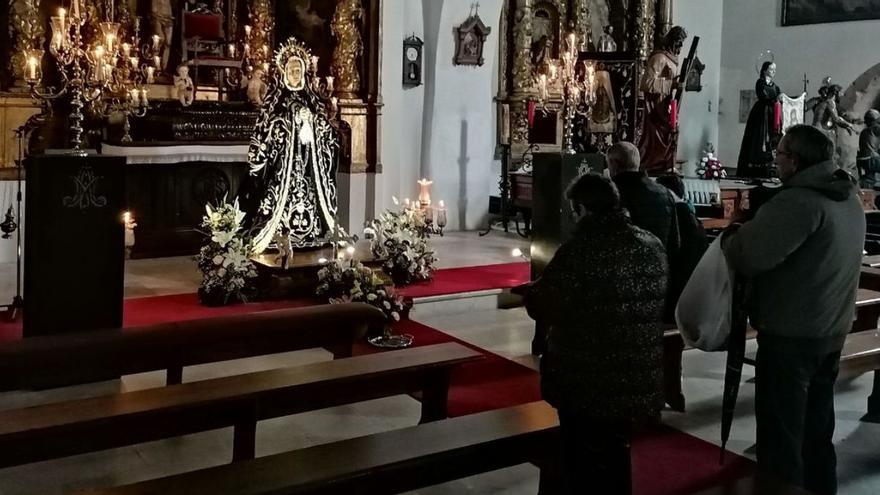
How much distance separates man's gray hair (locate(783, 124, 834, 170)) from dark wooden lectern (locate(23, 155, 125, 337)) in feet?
13.1

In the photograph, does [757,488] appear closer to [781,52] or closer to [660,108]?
[660,108]

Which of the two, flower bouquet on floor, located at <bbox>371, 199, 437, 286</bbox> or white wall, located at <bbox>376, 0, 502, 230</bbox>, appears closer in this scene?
flower bouquet on floor, located at <bbox>371, 199, 437, 286</bbox>

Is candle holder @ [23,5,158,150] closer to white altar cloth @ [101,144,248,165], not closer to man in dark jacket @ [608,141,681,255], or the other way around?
white altar cloth @ [101,144,248,165]

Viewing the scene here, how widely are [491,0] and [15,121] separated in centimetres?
674

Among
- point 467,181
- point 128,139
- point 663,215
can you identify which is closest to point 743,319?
point 663,215

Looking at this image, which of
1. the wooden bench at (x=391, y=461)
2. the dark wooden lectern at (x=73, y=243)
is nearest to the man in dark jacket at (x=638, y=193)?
the wooden bench at (x=391, y=461)

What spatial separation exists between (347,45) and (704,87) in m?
8.77

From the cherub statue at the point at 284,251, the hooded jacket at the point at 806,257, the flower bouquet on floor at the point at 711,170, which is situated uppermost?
the flower bouquet on floor at the point at 711,170

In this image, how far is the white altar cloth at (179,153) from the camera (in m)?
9.88

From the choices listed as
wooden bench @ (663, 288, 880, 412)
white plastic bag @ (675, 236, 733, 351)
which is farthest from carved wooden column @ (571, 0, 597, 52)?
white plastic bag @ (675, 236, 733, 351)

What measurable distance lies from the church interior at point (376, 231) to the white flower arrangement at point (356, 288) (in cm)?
3

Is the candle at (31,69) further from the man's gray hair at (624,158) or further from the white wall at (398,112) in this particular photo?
the white wall at (398,112)

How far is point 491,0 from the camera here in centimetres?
1348

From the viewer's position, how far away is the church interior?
3949mm
